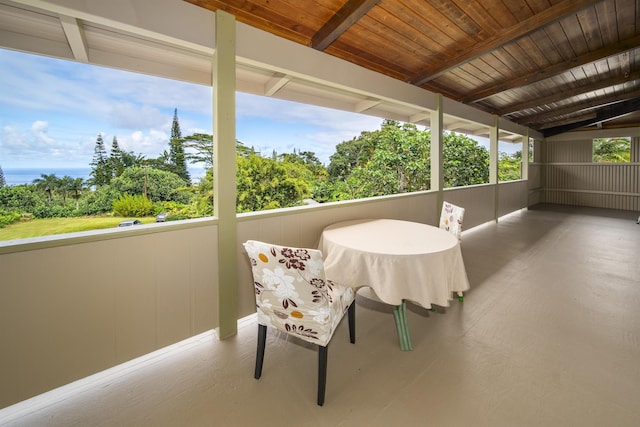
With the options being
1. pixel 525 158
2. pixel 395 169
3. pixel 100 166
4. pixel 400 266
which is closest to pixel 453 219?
pixel 400 266

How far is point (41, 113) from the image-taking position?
1980 mm

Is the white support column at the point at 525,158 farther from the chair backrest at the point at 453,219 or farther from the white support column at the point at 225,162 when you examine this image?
the white support column at the point at 225,162

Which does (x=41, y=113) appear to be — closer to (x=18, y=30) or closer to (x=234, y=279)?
(x=18, y=30)

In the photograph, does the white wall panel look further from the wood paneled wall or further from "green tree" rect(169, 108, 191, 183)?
the wood paneled wall

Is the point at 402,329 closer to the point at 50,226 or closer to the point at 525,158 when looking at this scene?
the point at 50,226

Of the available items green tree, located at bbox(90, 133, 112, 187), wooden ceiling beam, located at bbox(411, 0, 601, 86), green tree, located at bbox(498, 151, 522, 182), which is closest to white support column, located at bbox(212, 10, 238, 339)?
green tree, located at bbox(90, 133, 112, 187)

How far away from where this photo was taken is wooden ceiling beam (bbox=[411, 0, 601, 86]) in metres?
2.79

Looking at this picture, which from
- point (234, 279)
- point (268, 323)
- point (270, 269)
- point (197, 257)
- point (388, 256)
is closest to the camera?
point (270, 269)

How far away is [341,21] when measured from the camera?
7.98ft

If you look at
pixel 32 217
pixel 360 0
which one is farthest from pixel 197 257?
pixel 360 0

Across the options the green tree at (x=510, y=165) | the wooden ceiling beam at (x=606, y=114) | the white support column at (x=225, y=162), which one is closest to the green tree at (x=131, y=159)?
the white support column at (x=225, y=162)

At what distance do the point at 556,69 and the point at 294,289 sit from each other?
207 inches

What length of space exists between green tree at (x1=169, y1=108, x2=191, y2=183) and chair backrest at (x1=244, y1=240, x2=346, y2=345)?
193cm

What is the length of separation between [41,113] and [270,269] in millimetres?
1942
